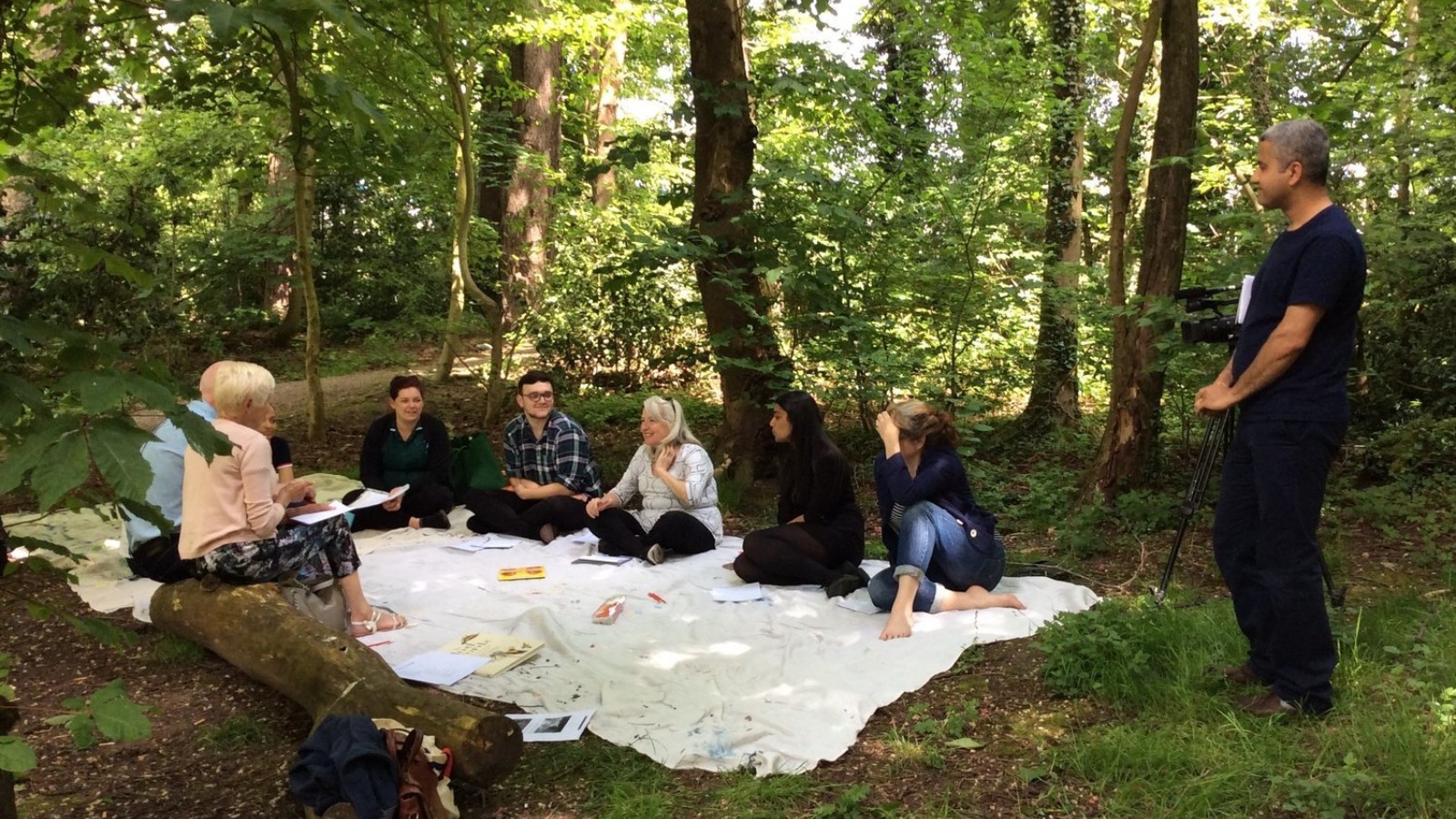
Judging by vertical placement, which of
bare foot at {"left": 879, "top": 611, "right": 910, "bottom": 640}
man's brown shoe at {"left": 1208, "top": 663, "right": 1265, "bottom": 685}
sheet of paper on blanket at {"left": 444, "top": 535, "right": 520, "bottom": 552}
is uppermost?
man's brown shoe at {"left": 1208, "top": 663, "right": 1265, "bottom": 685}

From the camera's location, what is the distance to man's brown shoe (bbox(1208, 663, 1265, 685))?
10.2ft

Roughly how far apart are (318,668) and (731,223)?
4.14 metres

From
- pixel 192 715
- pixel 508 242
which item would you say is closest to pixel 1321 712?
pixel 192 715

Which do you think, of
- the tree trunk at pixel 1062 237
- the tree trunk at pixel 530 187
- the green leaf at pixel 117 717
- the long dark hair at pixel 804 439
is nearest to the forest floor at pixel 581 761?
the green leaf at pixel 117 717

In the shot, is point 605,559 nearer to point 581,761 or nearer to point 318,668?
point 318,668

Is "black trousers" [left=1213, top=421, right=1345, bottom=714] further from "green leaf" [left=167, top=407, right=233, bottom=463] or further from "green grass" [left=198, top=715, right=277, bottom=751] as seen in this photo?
"green grass" [left=198, top=715, right=277, bottom=751]

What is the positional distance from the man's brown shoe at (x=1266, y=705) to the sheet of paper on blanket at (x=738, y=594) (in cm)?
220

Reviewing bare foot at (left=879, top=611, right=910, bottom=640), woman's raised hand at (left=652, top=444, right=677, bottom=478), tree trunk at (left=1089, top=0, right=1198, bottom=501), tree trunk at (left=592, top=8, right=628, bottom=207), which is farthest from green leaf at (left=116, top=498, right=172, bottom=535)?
tree trunk at (left=592, top=8, right=628, bottom=207)

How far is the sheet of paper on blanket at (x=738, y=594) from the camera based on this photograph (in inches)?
182

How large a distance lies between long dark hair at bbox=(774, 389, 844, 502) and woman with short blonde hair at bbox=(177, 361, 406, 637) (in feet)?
7.52

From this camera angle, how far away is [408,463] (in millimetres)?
6254

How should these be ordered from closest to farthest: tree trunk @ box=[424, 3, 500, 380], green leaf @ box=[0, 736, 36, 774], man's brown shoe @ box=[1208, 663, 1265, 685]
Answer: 1. green leaf @ box=[0, 736, 36, 774]
2. man's brown shoe @ box=[1208, 663, 1265, 685]
3. tree trunk @ box=[424, 3, 500, 380]

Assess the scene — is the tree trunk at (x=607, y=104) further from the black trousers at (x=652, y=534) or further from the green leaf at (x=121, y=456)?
the green leaf at (x=121, y=456)

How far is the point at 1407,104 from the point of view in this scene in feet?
19.6
